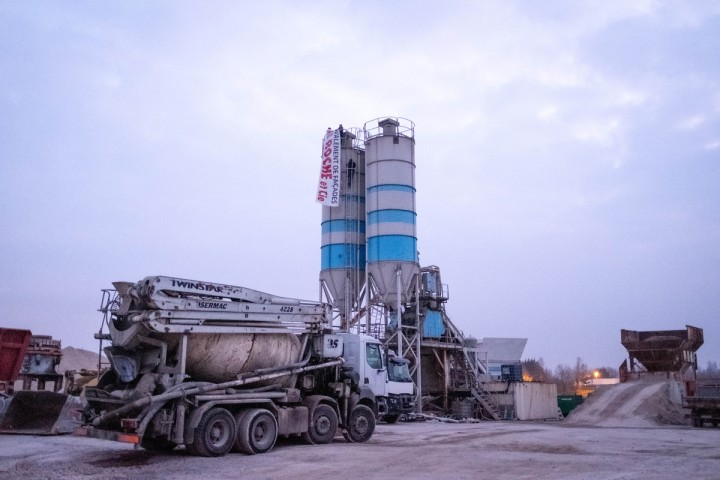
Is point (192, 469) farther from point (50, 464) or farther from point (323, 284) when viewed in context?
point (323, 284)

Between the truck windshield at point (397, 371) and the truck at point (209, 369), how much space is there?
14.7ft

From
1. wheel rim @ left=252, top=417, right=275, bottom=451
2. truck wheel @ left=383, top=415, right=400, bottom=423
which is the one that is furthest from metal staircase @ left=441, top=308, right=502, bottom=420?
wheel rim @ left=252, top=417, right=275, bottom=451

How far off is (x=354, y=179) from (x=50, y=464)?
2695cm

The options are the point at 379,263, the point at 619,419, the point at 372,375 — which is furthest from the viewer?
the point at 379,263

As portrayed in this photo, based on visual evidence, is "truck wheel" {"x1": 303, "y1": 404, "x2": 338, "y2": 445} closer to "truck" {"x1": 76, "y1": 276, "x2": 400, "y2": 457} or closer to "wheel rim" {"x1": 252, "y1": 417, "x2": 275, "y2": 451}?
"truck" {"x1": 76, "y1": 276, "x2": 400, "y2": 457}

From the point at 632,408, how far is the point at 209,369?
82.1ft

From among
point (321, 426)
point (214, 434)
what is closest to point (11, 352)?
point (214, 434)

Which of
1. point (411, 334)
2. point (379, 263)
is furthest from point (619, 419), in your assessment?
point (379, 263)

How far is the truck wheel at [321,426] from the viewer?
1695cm

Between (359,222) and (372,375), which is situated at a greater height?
(359,222)

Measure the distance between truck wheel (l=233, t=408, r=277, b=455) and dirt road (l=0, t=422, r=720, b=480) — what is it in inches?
18.2

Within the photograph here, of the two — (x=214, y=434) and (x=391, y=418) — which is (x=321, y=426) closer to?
(x=214, y=434)

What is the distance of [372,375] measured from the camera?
19.9 meters

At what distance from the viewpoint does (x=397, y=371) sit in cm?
2236
